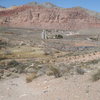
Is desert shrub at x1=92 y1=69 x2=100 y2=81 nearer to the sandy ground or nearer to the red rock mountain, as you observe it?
the sandy ground

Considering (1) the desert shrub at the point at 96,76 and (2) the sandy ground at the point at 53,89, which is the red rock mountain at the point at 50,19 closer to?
(2) the sandy ground at the point at 53,89

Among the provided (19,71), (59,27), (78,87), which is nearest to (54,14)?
(59,27)

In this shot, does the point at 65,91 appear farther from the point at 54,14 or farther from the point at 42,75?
the point at 54,14

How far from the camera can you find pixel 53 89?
10320 millimetres

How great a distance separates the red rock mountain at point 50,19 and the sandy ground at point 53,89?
273ft

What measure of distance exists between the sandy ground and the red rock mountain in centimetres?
8320

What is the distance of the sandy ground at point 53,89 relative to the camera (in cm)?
906

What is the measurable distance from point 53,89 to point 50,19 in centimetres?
8923

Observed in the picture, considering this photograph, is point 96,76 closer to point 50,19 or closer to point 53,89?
point 53,89

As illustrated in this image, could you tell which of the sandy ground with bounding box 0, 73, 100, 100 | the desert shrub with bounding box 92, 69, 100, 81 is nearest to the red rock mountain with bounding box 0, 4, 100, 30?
the sandy ground with bounding box 0, 73, 100, 100

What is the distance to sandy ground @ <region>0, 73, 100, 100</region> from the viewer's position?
906cm

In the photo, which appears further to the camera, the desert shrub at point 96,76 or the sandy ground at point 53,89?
the desert shrub at point 96,76

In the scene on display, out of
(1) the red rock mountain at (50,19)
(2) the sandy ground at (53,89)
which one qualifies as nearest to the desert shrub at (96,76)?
(2) the sandy ground at (53,89)

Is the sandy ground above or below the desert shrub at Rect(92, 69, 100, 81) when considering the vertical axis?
below
